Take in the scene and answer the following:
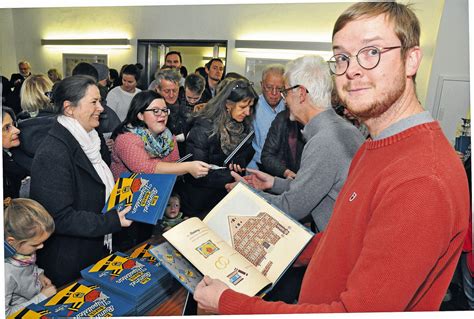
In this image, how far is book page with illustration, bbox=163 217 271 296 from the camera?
3.28ft

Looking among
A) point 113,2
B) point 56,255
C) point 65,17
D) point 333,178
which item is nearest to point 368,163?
point 333,178

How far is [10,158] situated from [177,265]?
A: 133 cm

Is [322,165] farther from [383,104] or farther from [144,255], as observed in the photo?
[144,255]

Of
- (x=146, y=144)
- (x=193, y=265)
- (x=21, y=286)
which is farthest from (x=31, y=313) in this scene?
(x=146, y=144)

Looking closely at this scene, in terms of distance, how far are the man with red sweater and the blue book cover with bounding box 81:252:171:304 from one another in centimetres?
29

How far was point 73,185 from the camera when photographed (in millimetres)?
1417

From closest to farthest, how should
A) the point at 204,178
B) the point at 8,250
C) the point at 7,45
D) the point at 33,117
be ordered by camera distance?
the point at 8,250 → the point at 33,117 → the point at 204,178 → the point at 7,45

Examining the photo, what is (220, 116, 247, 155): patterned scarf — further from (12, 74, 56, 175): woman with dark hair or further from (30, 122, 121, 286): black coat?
(12, 74, 56, 175): woman with dark hair

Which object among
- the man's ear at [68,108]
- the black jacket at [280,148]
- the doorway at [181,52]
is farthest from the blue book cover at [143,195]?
the doorway at [181,52]

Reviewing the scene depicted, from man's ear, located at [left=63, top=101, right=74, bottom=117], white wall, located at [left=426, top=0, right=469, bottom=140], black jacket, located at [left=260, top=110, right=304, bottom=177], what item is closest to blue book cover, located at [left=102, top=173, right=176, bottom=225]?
man's ear, located at [left=63, top=101, right=74, bottom=117]

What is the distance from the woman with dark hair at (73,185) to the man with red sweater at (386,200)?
0.78m

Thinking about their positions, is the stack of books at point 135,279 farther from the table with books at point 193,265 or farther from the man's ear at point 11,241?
the man's ear at point 11,241

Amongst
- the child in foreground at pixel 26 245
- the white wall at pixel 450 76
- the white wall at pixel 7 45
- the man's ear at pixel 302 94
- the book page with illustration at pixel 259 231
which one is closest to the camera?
the book page with illustration at pixel 259 231

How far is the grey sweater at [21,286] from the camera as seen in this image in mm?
1165
